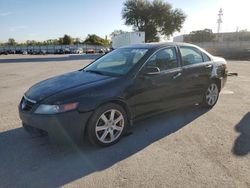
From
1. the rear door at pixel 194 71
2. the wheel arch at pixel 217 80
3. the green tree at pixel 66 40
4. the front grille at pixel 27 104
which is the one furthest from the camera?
the green tree at pixel 66 40

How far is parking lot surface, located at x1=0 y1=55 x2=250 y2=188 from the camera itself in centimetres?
309

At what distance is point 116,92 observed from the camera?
13.0 feet

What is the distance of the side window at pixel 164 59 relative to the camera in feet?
15.2

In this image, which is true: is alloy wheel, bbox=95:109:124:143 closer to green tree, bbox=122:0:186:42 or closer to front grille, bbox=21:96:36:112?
front grille, bbox=21:96:36:112

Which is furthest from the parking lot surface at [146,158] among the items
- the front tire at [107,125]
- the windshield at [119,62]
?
the windshield at [119,62]

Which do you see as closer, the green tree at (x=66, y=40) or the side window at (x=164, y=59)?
the side window at (x=164, y=59)

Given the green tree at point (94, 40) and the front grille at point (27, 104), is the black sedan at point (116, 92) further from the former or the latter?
the green tree at point (94, 40)

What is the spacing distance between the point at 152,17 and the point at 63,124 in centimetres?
5444

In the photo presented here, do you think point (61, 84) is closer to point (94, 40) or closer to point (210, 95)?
point (210, 95)

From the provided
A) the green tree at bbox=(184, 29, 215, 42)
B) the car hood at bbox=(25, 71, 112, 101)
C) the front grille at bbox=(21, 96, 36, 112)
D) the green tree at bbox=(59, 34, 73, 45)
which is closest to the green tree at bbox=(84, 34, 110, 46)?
the green tree at bbox=(59, 34, 73, 45)

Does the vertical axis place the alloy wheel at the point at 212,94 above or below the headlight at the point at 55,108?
below

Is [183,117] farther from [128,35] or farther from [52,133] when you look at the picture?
[128,35]

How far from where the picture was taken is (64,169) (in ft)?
11.0

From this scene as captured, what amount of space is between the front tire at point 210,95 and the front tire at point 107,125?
2.52 m
